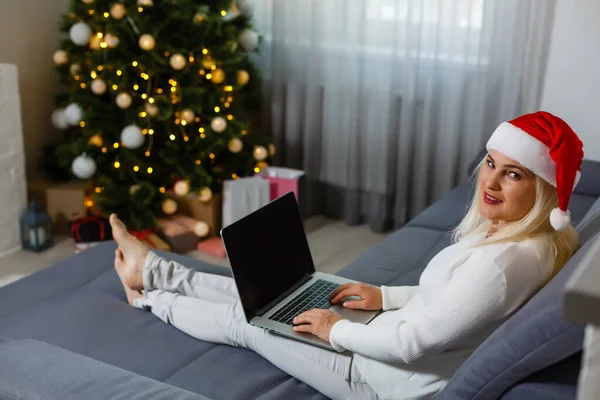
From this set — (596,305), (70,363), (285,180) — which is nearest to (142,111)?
(285,180)

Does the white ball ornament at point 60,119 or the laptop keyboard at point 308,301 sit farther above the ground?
the white ball ornament at point 60,119

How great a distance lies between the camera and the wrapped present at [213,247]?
11.1 feet

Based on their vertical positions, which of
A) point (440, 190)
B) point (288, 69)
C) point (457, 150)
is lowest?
point (440, 190)

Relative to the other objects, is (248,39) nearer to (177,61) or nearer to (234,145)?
(177,61)

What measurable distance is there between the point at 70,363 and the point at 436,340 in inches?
28.9

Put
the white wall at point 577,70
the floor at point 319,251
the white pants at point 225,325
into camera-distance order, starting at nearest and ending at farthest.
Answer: the white pants at point 225,325 < the white wall at point 577,70 < the floor at point 319,251

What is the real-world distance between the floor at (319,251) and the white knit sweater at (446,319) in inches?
67.2

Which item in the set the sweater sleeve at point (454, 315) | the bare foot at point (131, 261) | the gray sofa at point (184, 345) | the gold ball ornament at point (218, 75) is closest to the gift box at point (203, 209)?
the gold ball ornament at point (218, 75)

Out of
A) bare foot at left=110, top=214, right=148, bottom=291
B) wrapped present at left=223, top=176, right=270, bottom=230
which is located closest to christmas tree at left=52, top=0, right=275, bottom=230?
wrapped present at left=223, top=176, right=270, bottom=230

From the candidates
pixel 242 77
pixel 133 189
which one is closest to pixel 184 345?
pixel 133 189

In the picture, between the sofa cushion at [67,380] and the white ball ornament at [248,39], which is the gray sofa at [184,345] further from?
the white ball ornament at [248,39]

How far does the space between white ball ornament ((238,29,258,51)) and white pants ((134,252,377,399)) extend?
180cm

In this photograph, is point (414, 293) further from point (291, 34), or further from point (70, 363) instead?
point (291, 34)

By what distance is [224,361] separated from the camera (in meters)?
1.71
